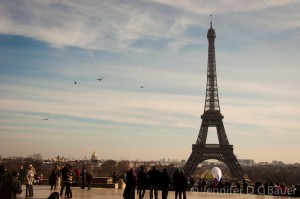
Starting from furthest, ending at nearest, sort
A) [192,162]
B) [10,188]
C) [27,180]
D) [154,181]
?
[192,162], [27,180], [154,181], [10,188]

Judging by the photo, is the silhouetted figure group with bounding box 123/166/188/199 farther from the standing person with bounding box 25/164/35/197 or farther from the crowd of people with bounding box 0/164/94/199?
the standing person with bounding box 25/164/35/197

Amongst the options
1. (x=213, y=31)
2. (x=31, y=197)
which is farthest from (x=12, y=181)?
(x=213, y=31)

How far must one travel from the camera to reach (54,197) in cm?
898

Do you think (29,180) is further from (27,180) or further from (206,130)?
(206,130)

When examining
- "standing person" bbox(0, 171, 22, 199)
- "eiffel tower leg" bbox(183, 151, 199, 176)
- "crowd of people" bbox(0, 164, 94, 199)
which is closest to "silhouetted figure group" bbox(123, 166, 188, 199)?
"crowd of people" bbox(0, 164, 94, 199)

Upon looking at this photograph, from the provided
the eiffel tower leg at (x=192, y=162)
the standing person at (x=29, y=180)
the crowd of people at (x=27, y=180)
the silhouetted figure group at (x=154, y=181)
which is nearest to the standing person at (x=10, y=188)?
the crowd of people at (x=27, y=180)

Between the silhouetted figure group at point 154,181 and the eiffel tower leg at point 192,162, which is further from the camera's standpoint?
the eiffel tower leg at point 192,162

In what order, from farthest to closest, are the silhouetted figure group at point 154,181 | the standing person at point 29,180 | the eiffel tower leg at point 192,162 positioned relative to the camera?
the eiffel tower leg at point 192,162, the standing person at point 29,180, the silhouetted figure group at point 154,181

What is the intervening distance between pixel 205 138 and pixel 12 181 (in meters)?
73.4

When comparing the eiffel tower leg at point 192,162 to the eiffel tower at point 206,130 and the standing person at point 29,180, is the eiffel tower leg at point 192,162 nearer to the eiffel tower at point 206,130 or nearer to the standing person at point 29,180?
the eiffel tower at point 206,130

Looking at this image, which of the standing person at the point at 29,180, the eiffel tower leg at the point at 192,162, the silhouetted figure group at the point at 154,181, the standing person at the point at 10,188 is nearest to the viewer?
the standing person at the point at 10,188

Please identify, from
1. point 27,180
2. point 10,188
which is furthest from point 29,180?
point 10,188

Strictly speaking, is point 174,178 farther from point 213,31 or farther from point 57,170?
point 213,31

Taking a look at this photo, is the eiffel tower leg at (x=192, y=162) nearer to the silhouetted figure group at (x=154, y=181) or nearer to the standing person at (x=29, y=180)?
the silhouetted figure group at (x=154, y=181)
